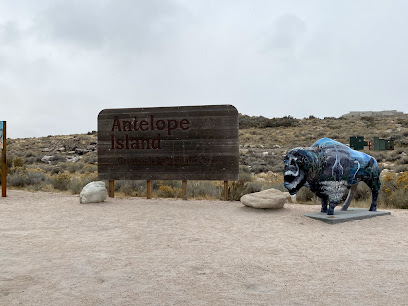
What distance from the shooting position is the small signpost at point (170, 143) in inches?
448

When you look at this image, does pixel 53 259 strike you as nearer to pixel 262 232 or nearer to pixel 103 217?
pixel 103 217

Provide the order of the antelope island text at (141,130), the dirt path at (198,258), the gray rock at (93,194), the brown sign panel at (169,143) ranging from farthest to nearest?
the antelope island text at (141,130) → the brown sign panel at (169,143) → the gray rock at (93,194) → the dirt path at (198,258)

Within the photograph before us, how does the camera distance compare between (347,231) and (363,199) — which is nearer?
(347,231)

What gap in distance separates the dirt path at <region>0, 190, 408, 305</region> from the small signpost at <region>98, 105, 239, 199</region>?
219 centimetres

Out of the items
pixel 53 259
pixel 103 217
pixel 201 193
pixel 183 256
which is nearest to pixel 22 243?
pixel 53 259

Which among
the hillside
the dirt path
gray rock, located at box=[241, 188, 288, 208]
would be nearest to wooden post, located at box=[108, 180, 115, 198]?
the hillside

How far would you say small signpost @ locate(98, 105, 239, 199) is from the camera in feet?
37.3

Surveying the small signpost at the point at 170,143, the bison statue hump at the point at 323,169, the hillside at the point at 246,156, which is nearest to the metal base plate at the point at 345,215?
the bison statue hump at the point at 323,169

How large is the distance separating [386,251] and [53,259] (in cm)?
514

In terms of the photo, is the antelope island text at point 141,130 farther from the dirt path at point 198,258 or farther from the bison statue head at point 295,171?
the bison statue head at point 295,171

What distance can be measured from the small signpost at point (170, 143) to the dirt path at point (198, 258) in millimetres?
2191

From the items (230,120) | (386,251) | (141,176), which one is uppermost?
(230,120)

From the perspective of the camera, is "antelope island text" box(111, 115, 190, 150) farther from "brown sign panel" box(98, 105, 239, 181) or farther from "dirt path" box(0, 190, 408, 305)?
"dirt path" box(0, 190, 408, 305)

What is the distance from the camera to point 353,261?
18.4 feet
